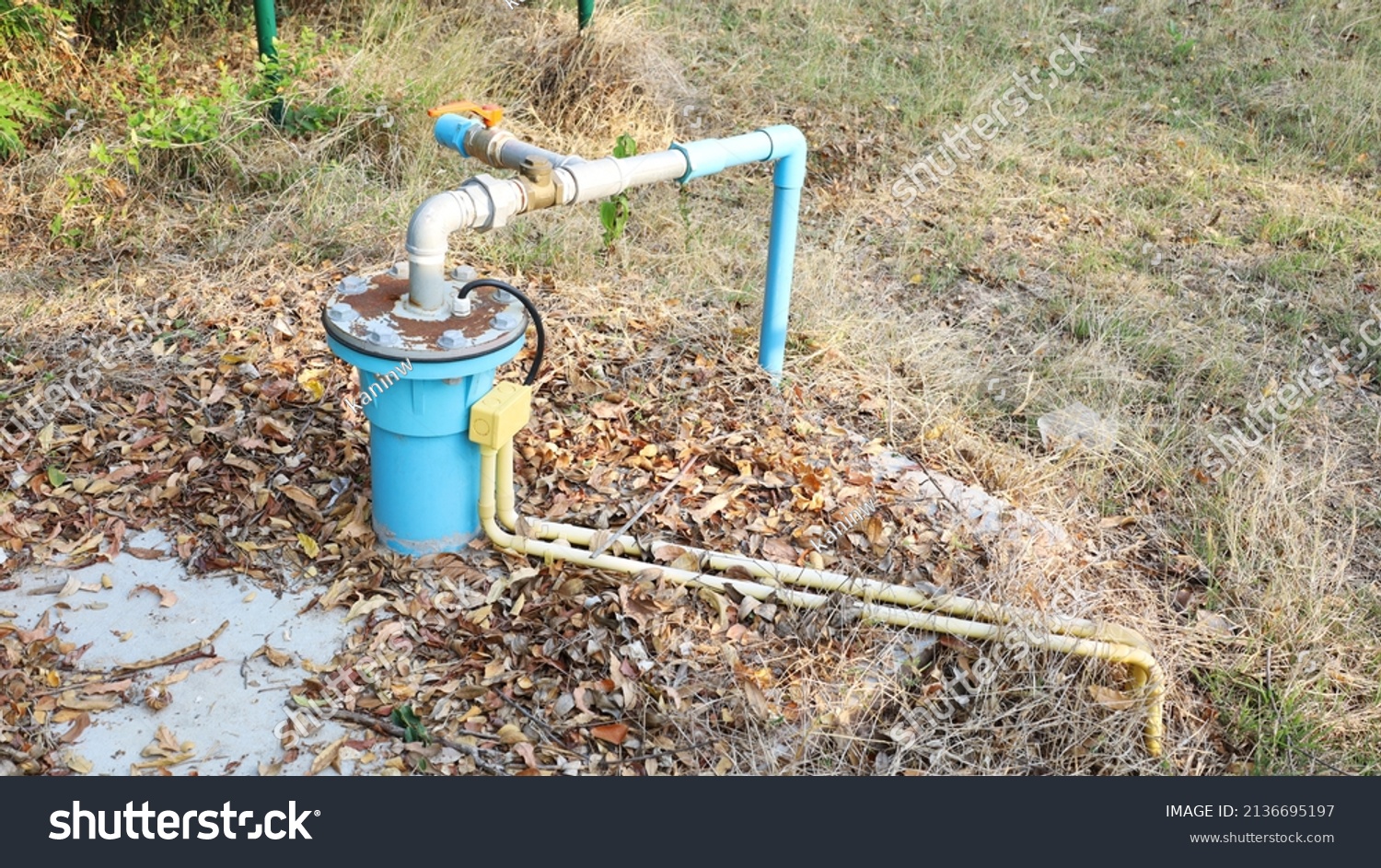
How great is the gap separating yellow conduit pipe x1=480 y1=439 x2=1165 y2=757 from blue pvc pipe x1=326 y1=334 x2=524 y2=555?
6 centimetres

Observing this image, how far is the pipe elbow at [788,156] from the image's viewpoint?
344cm

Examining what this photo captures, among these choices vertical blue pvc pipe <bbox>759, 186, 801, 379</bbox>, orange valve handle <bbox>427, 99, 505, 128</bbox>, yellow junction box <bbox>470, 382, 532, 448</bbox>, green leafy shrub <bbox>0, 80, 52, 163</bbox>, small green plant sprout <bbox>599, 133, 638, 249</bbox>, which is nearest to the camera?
yellow junction box <bbox>470, 382, 532, 448</bbox>

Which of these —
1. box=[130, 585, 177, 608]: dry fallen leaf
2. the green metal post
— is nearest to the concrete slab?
box=[130, 585, 177, 608]: dry fallen leaf

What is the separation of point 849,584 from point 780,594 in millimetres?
181

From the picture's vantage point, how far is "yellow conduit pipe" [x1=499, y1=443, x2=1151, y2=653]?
9.41 ft

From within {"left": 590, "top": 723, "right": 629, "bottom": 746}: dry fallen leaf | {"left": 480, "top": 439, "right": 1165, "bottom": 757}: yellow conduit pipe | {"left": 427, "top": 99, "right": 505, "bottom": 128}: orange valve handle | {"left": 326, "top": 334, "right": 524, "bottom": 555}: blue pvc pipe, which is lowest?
{"left": 590, "top": 723, "right": 629, "bottom": 746}: dry fallen leaf

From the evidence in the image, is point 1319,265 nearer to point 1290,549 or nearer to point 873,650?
point 1290,549

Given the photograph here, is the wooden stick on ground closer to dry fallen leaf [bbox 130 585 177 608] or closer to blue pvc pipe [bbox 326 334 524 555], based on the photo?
dry fallen leaf [bbox 130 585 177 608]

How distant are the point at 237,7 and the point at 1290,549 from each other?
5713mm

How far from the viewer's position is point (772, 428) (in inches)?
141

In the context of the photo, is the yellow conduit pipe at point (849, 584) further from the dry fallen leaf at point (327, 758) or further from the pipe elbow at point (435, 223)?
the dry fallen leaf at point (327, 758)

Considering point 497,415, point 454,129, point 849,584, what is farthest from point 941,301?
point 497,415

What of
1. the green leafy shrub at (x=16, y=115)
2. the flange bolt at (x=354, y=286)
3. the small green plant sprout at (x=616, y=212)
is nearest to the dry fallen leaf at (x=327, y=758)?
the flange bolt at (x=354, y=286)

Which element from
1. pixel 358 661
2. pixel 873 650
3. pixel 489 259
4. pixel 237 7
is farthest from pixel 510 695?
pixel 237 7
